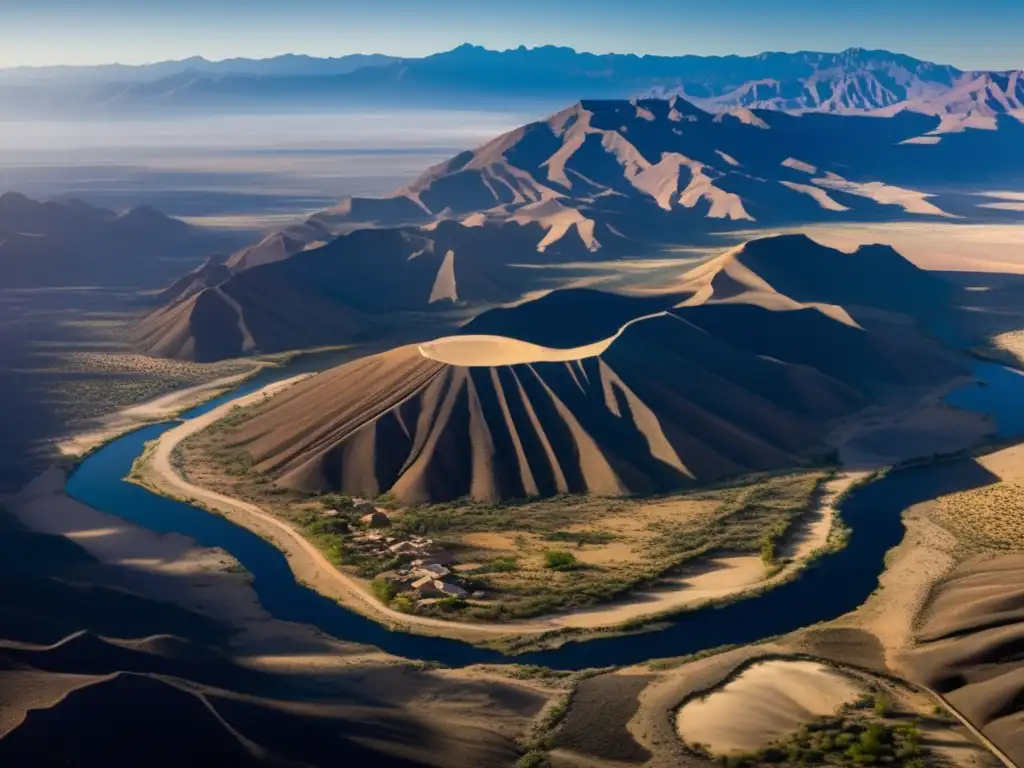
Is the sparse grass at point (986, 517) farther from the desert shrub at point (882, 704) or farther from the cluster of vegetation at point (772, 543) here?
the desert shrub at point (882, 704)

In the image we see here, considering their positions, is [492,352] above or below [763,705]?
above

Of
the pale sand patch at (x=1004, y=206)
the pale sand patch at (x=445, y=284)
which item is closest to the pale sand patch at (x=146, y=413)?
the pale sand patch at (x=445, y=284)

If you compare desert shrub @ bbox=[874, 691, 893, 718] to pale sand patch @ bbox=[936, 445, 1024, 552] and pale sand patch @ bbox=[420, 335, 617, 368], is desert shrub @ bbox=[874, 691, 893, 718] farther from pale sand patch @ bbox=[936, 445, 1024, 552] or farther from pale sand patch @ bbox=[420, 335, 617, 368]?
pale sand patch @ bbox=[420, 335, 617, 368]

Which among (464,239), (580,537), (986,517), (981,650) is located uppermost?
(464,239)

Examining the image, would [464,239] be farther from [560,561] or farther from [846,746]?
[846,746]

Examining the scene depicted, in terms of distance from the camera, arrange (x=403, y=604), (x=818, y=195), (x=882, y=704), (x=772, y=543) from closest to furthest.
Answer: (x=882, y=704) < (x=403, y=604) < (x=772, y=543) < (x=818, y=195)

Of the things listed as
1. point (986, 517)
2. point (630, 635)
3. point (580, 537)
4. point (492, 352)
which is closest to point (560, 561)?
point (580, 537)
